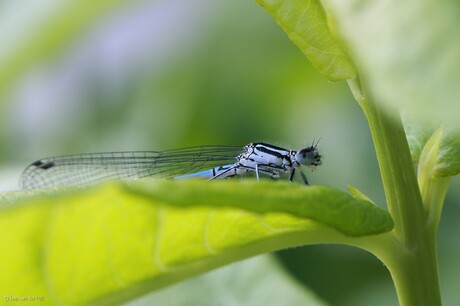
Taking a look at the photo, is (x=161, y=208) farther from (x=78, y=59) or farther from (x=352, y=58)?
(x=78, y=59)

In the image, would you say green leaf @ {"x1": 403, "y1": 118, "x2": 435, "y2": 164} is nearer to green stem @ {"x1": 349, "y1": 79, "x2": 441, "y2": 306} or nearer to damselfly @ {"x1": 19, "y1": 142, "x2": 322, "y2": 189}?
green stem @ {"x1": 349, "y1": 79, "x2": 441, "y2": 306}

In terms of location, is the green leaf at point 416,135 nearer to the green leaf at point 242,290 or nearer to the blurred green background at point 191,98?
the green leaf at point 242,290

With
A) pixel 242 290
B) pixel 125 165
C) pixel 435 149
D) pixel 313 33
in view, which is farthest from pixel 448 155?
pixel 125 165

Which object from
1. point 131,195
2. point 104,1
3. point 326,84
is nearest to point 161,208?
point 131,195

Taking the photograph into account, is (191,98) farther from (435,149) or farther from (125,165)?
(435,149)

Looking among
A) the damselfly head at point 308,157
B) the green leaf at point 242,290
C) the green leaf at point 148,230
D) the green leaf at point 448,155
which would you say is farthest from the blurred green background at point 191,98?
the green leaf at point 148,230

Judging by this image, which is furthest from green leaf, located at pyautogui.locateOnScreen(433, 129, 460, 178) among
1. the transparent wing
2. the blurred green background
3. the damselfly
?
the blurred green background
